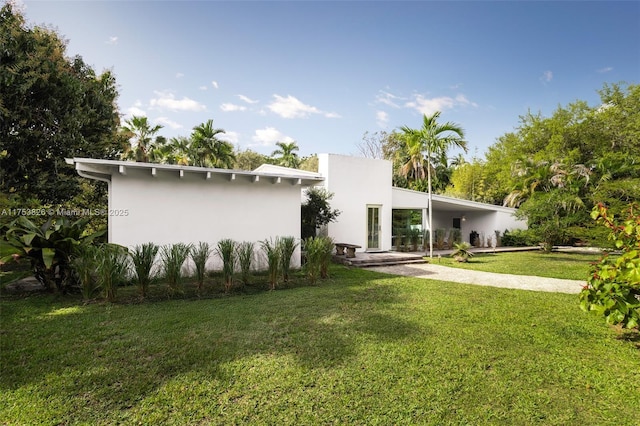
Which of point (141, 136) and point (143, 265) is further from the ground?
point (141, 136)

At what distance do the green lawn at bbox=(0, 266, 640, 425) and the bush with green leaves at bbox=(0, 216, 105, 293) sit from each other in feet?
1.99

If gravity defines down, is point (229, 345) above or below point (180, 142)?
below

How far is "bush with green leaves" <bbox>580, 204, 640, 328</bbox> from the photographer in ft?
12.4

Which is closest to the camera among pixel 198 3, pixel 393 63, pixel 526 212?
pixel 198 3

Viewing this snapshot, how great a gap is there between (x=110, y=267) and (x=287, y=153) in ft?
98.6

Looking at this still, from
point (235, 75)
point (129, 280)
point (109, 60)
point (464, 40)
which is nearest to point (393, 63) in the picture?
point (464, 40)

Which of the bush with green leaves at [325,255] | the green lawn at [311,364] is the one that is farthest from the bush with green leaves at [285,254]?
the green lawn at [311,364]

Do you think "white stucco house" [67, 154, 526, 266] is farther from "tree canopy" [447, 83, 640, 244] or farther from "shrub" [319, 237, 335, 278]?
"tree canopy" [447, 83, 640, 244]

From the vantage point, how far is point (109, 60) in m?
12.4

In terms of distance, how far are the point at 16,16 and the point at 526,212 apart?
21.7 meters

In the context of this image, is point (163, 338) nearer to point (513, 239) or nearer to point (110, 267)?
point (110, 267)

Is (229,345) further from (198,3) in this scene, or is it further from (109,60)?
(109,60)

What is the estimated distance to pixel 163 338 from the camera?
14.6 ft

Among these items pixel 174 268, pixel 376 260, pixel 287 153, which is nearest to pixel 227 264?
pixel 174 268
